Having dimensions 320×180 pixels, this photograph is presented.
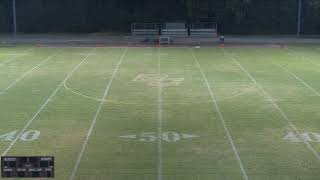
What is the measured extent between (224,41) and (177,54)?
7940mm

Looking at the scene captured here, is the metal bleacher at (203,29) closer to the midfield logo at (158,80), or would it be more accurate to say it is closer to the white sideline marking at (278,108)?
the white sideline marking at (278,108)

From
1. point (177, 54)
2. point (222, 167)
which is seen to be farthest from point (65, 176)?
point (177, 54)

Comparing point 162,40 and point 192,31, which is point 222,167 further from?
point 192,31

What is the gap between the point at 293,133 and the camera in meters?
15.1

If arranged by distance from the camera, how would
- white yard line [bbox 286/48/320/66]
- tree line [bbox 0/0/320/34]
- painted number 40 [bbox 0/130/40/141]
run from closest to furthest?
painted number 40 [bbox 0/130/40/141] → white yard line [bbox 286/48/320/66] → tree line [bbox 0/0/320/34]

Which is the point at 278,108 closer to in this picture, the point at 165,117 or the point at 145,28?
the point at 165,117

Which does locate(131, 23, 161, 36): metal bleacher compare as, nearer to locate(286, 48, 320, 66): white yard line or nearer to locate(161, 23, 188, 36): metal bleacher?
locate(161, 23, 188, 36): metal bleacher
